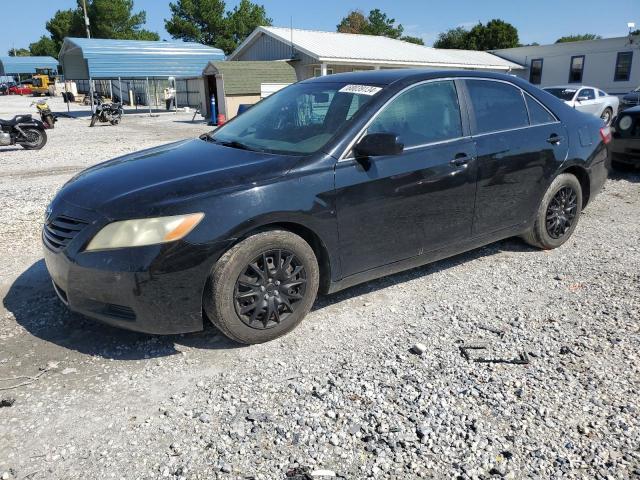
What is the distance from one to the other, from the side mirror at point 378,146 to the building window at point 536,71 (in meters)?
37.2

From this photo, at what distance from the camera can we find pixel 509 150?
14.0 feet

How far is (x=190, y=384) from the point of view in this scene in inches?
116

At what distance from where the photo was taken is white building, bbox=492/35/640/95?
31.1m

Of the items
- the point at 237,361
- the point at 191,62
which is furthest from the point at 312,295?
the point at 191,62

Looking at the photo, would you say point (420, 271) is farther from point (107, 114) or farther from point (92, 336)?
point (107, 114)

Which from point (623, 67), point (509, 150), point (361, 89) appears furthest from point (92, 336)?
point (623, 67)

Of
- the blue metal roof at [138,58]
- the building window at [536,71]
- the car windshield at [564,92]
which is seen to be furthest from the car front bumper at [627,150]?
the building window at [536,71]

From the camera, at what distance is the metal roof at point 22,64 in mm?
69250

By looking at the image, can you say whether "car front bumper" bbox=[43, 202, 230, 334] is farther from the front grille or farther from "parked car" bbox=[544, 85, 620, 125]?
"parked car" bbox=[544, 85, 620, 125]

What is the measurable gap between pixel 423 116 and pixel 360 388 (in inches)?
84.1

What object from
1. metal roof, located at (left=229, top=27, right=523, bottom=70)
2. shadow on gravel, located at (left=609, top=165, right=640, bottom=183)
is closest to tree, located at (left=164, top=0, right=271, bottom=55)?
metal roof, located at (left=229, top=27, right=523, bottom=70)

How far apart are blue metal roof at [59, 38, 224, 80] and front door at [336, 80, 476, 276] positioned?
→ 28.1 metres

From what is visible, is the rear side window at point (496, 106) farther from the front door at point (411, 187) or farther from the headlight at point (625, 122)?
the headlight at point (625, 122)

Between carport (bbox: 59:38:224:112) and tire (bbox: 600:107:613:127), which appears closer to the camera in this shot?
tire (bbox: 600:107:613:127)
